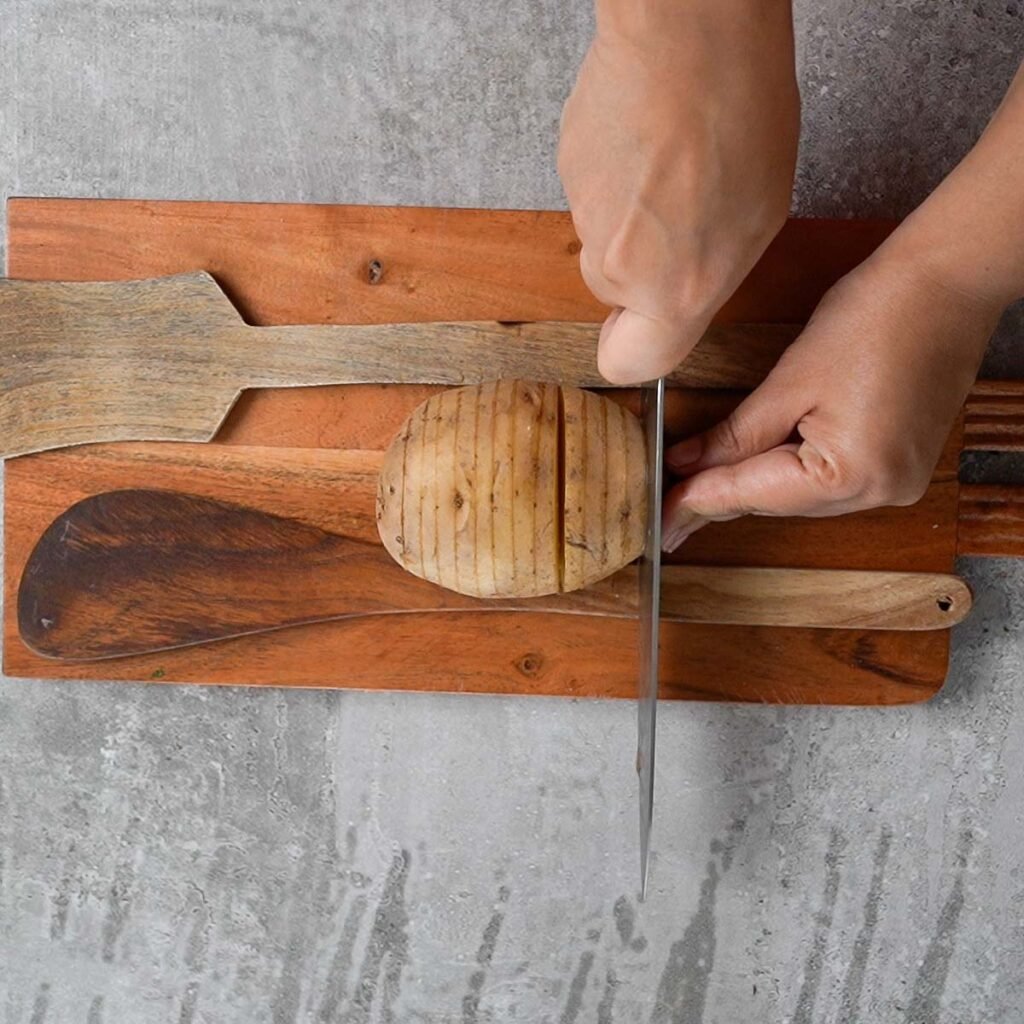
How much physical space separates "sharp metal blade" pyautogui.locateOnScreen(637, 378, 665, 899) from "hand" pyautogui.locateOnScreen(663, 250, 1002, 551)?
0.23 feet

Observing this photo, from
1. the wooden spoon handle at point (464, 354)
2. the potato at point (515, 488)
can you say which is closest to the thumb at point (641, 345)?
the potato at point (515, 488)

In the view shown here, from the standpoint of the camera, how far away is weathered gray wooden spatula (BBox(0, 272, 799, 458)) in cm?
134

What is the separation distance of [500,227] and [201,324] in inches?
15.3

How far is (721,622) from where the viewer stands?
137 centimetres

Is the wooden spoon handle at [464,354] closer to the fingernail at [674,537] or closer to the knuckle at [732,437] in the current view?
the knuckle at [732,437]

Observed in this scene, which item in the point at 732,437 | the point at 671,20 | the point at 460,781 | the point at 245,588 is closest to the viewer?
the point at 671,20

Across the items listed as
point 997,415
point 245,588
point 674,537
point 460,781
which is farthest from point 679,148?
point 460,781

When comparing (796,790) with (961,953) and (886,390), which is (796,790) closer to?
(961,953)

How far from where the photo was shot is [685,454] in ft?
4.29

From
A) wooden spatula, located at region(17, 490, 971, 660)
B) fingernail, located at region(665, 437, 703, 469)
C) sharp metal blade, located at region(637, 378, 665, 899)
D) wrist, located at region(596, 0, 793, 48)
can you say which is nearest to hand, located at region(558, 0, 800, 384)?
wrist, located at region(596, 0, 793, 48)

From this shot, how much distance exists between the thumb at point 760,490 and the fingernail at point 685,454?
35 millimetres

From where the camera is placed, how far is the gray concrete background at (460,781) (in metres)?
1.43

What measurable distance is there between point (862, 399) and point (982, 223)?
23 cm

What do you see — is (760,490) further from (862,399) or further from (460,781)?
(460,781)
